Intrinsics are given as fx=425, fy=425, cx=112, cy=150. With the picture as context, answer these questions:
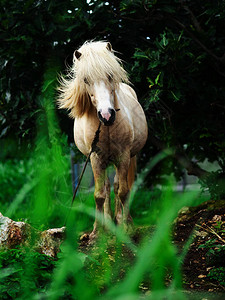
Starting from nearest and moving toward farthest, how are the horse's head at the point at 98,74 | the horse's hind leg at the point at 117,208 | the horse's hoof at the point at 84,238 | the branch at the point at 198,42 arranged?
the horse's head at the point at 98,74 < the horse's hoof at the point at 84,238 < the horse's hind leg at the point at 117,208 < the branch at the point at 198,42

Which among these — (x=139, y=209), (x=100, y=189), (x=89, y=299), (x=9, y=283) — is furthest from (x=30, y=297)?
(x=139, y=209)

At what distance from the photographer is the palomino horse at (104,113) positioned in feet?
11.9

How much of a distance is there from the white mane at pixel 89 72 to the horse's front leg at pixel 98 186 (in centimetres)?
52

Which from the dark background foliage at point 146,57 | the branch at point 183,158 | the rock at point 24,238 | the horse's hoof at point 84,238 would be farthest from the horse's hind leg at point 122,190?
the branch at point 183,158

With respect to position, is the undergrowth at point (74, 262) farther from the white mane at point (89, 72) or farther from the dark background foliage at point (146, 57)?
the dark background foliage at point (146, 57)

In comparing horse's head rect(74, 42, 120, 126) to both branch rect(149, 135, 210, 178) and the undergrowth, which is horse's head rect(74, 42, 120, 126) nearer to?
the undergrowth

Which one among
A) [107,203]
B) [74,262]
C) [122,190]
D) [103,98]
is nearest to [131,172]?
[107,203]

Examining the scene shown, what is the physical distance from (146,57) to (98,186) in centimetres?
169

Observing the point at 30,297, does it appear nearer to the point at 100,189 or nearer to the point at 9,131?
the point at 100,189

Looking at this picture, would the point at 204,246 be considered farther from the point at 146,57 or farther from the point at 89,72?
the point at 146,57

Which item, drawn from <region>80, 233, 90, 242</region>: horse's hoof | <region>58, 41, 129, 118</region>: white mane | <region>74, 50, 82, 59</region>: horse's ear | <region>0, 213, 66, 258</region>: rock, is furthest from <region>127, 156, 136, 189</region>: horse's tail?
<region>0, 213, 66, 258</region>: rock

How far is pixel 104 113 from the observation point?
336 cm

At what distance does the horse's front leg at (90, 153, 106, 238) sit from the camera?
421cm

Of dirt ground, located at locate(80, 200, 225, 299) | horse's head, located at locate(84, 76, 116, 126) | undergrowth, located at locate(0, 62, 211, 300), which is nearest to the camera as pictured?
undergrowth, located at locate(0, 62, 211, 300)
